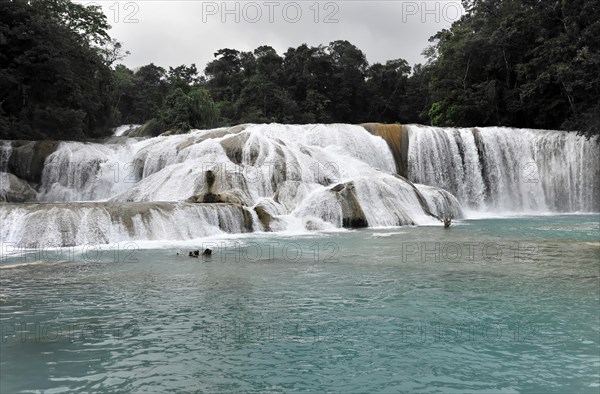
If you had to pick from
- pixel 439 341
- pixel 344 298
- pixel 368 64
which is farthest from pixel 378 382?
pixel 368 64

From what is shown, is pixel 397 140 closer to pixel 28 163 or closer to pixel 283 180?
pixel 283 180

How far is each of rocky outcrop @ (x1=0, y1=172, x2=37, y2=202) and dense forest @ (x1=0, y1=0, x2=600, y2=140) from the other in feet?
17.2

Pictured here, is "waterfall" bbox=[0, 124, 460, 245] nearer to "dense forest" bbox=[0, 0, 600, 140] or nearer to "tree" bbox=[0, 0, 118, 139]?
"tree" bbox=[0, 0, 118, 139]

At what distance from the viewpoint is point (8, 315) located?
247 inches

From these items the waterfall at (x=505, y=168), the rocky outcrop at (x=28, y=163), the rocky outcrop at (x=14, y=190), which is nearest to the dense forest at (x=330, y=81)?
the waterfall at (x=505, y=168)

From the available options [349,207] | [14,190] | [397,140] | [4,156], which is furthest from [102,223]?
[397,140]

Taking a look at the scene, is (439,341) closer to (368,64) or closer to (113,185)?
(113,185)

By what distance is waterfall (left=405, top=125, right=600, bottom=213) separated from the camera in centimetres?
2541

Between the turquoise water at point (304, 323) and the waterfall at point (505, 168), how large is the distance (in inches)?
598

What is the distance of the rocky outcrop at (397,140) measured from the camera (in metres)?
25.6

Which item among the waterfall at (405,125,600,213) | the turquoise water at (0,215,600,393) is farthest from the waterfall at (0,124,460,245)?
the turquoise water at (0,215,600,393)

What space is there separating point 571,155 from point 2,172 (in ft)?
85.2

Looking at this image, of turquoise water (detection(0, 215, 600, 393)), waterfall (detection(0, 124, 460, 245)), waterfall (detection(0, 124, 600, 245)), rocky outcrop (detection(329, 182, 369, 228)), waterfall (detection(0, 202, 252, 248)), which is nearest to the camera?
turquoise water (detection(0, 215, 600, 393))

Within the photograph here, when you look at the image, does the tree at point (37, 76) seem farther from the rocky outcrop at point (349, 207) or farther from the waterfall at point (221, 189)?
the rocky outcrop at point (349, 207)
